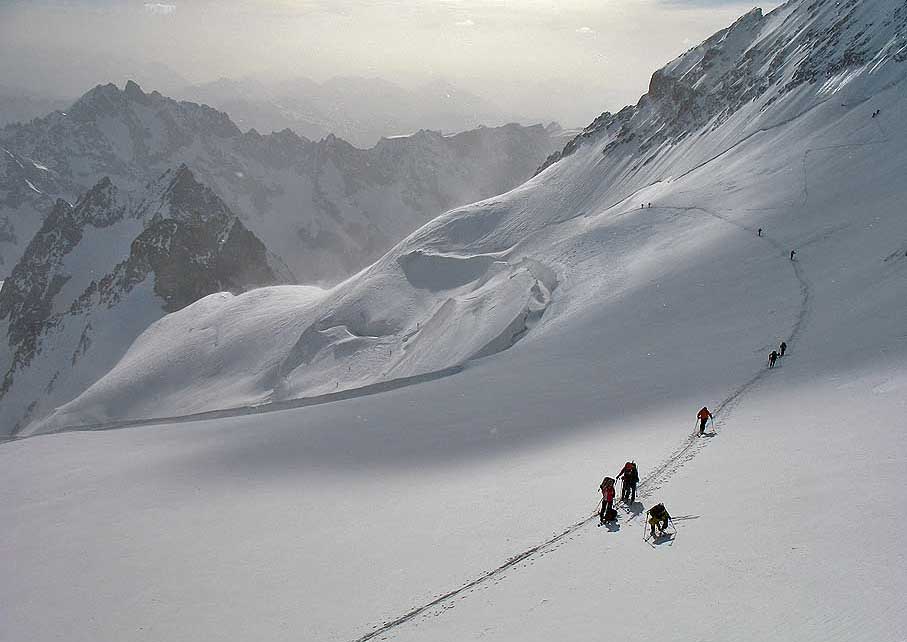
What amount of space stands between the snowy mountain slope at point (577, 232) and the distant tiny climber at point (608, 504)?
26976 millimetres

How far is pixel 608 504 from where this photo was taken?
51.8 feet

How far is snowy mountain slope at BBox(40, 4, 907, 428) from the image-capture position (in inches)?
2148

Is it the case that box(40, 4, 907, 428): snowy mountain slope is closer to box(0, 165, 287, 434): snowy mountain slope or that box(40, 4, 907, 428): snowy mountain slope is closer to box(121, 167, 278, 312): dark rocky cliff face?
box(0, 165, 287, 434): snowy mountain slope

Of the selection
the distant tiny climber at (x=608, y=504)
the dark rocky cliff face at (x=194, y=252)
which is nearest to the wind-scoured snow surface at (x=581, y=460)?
the distant tiny climber at (x=608, y=504)

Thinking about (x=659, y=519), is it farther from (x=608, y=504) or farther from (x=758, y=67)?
(x=758, y=67)

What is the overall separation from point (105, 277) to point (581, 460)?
127 metres

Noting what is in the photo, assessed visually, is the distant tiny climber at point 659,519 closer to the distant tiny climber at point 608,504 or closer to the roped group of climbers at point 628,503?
the roped group of climbers at point 628,503

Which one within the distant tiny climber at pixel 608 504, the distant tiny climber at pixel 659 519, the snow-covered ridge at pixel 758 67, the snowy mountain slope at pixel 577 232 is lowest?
the distant tiny climber at pixel 659 519

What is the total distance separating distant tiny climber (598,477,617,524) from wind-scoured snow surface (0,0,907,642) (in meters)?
0.32

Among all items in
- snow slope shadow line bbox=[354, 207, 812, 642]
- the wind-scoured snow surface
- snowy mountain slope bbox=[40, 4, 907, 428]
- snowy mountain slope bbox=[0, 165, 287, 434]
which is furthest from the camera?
snowy mountain slope bbox=[0, 165, 287, 434]

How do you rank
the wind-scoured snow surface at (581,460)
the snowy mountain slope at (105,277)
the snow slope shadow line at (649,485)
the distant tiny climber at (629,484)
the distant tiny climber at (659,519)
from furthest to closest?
1. the snowy mountain slope at (105,277)
2. the distant tiny climber at (629,484)
3. the distant tiny climber at (659,519)
4. the snow slope shadow line at (649,485)
5. the wind-scoured snow surface at (581,460)

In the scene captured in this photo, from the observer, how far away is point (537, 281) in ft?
195

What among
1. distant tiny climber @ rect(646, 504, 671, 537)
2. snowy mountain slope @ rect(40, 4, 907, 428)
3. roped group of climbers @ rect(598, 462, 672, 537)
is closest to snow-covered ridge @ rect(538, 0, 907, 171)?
snowy mountain slope @ rect(40, 4, 907, 428)

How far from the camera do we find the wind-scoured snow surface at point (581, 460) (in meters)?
12.4
